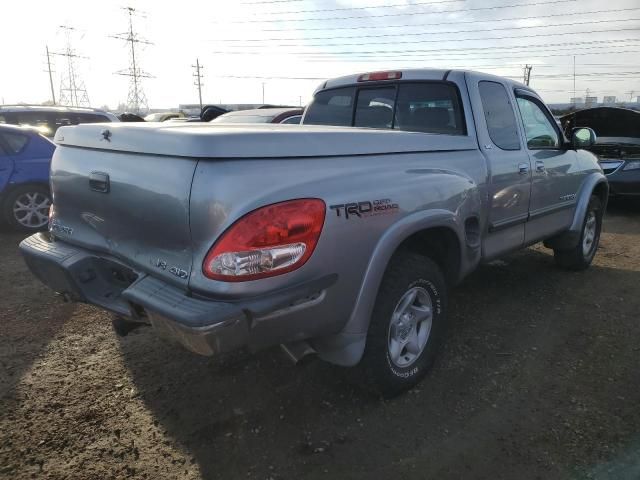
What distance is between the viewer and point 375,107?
163 inches

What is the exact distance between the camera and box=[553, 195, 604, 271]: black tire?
5.24 m

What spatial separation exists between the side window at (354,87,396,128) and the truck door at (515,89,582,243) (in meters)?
1.12

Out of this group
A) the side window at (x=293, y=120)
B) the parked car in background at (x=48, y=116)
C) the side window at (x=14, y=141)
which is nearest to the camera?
the side window at (x=14, y=141)

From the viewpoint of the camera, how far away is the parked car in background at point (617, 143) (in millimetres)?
8383

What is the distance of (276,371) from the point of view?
3.28 meters

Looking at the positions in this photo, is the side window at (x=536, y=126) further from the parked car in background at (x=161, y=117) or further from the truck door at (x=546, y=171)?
the parked car in background at (x=161, y=117)

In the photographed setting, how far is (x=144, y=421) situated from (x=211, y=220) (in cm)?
134

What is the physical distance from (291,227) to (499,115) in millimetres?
2539

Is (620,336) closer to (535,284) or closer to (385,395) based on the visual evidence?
(535,284)

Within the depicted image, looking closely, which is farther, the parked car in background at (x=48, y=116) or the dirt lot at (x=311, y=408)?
the parked car in background at (x=48, y=116)

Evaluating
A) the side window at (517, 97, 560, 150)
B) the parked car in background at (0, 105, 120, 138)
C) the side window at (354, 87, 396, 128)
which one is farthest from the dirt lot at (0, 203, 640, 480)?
the parked car in background at (0, 105, 120, 138)

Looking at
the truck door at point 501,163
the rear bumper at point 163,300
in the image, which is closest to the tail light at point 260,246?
the rear bumper at point 163,300

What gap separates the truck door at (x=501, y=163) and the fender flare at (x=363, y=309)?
129 cm

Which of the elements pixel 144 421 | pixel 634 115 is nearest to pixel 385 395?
pixel 144 421
